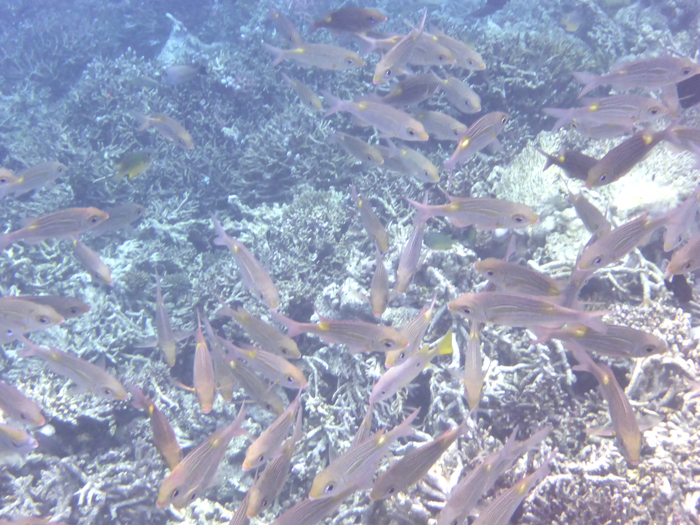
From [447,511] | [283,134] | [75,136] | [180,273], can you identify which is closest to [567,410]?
[447,511]

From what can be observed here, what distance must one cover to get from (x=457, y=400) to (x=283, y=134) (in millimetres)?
5739

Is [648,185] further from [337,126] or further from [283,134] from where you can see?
[283,134]

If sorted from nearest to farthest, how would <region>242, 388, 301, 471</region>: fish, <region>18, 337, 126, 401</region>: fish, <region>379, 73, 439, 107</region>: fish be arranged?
<region>242, 388, 301, 471</region>: fish → <region>18, 337, 126, 401</region>: fish → <region>379, 73, 439, 107</region>: fish

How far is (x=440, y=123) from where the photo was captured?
434cm

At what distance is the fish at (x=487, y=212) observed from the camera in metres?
3.03

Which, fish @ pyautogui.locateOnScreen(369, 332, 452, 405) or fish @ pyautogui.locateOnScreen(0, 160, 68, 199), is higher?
fish @ pyautogui.locateOnScreen(0, 160, 68, 199)

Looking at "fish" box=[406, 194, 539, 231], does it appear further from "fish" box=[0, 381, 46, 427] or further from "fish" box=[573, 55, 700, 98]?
"fish" box=[0, 381, 46, 427]

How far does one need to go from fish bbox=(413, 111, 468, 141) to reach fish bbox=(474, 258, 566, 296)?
2126mm

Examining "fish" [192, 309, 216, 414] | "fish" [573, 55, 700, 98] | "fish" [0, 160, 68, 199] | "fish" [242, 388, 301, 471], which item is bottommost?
"fish" [242, 388, 301, 471]

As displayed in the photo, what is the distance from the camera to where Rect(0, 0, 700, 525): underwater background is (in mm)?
3211

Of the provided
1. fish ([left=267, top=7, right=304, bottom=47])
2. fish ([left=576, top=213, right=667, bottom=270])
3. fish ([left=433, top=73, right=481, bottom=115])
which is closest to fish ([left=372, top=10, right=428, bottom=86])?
fish ([left=433, top=73, right=481, bottom=115])

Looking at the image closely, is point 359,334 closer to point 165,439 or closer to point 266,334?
point 266,334

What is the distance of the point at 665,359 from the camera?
131 inches

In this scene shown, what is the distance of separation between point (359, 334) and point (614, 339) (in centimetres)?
155
